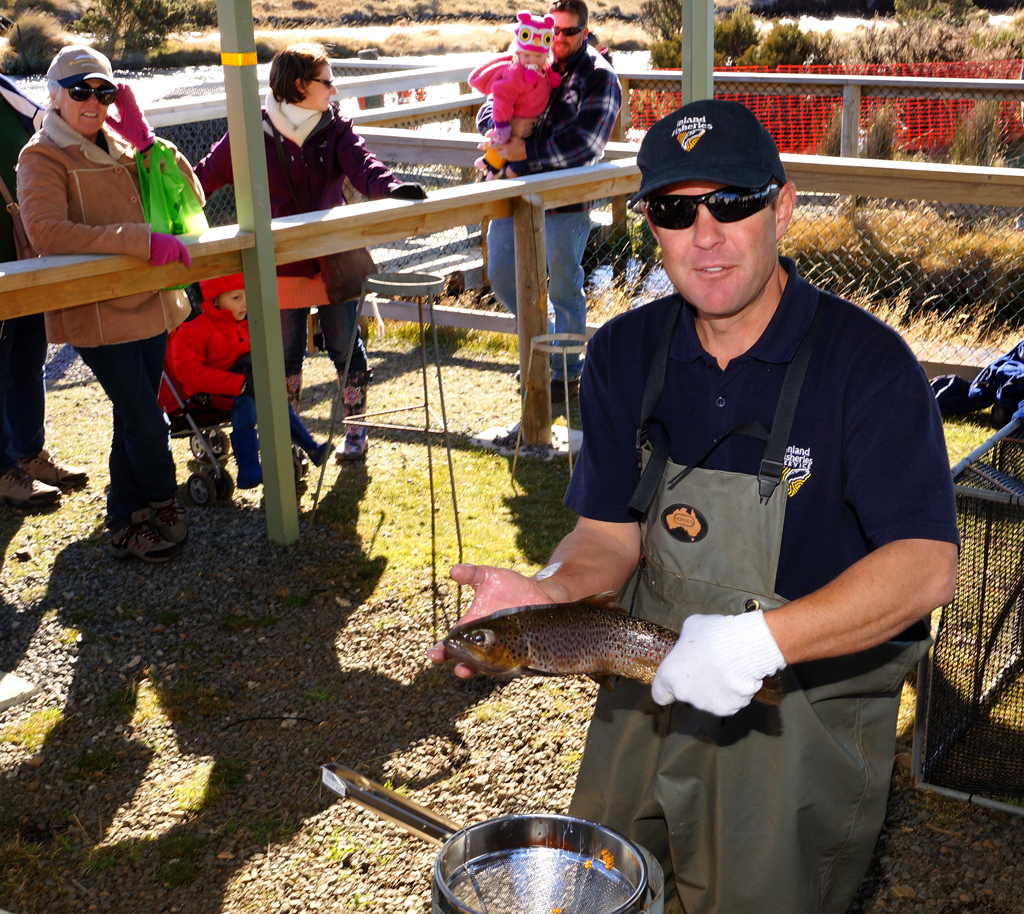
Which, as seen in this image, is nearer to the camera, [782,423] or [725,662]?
[725,662]

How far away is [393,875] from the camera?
3203mm

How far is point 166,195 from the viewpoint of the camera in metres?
4.54

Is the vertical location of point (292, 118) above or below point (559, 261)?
above

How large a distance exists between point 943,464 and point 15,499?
5.00 metres

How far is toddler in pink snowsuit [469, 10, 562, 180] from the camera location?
6.36m

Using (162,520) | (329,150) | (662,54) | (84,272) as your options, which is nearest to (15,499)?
(162,520)

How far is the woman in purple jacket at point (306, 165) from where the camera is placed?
5.44 metres

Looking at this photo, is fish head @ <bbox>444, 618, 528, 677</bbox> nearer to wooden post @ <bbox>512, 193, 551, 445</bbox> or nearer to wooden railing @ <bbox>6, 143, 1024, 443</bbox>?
wooden railing @ <bbox>6, 143, 1024, 443</bbox>

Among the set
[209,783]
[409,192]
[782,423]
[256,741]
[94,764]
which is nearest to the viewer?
[782,423]

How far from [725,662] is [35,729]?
118 inches

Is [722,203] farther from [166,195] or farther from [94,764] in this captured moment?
[166,195]

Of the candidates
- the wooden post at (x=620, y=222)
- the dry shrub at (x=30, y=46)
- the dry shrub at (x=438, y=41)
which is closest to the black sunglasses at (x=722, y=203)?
the wooden post at (x=620, y=222)

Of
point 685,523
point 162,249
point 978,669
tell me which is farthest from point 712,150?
point 162,249

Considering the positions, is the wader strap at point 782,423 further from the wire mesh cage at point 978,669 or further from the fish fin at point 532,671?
the wire mesh cage at point 978,669
